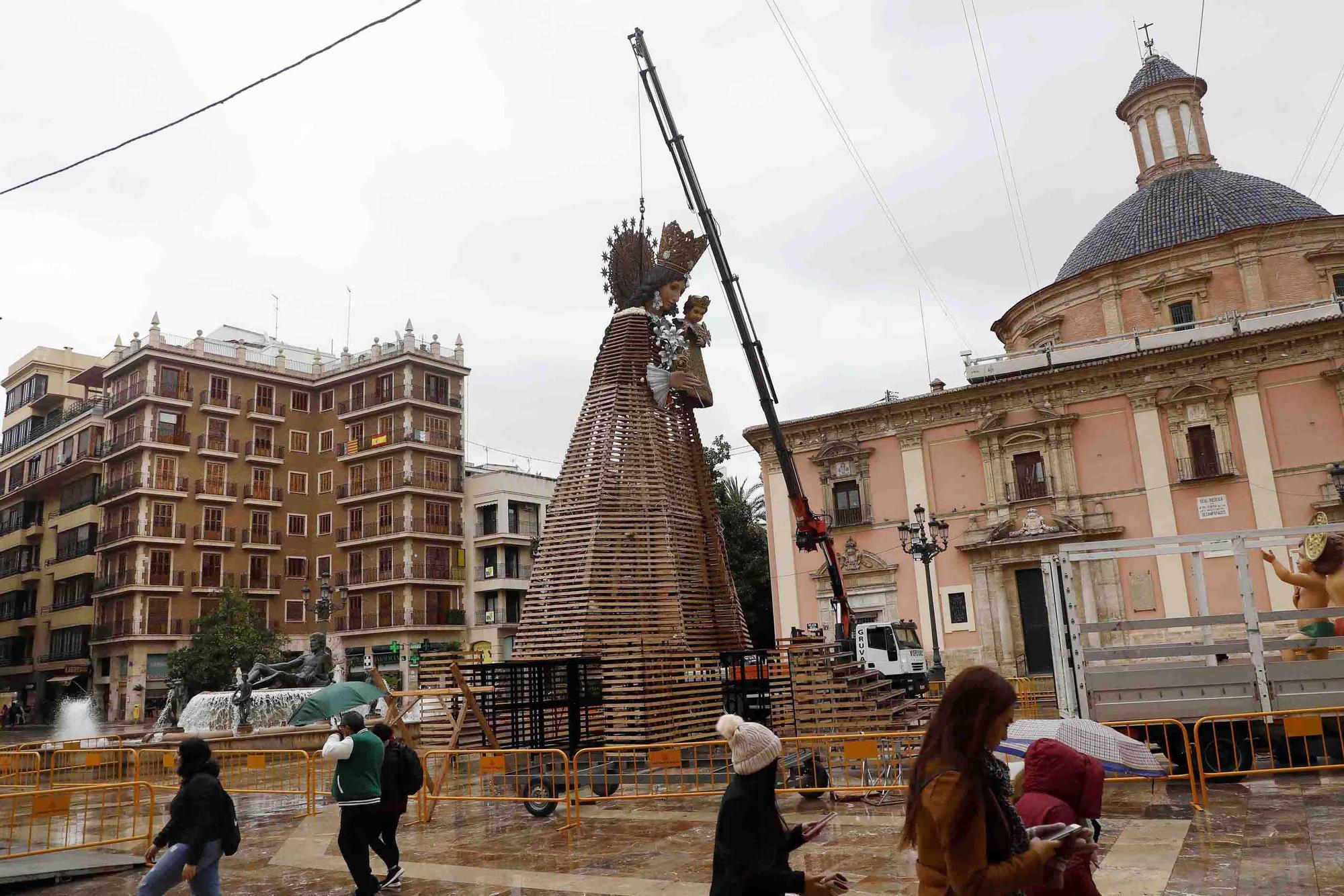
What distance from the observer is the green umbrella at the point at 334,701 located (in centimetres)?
1084

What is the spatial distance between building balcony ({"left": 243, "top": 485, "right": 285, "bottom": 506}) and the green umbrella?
118 feet

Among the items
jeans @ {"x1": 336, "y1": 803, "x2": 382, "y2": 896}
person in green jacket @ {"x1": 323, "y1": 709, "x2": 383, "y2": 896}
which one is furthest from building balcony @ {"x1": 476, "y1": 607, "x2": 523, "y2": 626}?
jeans @ {"x1": 336, "y1": 803, "x2": 382, "y2": 896}

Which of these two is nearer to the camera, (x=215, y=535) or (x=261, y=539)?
(x=215, y=535)

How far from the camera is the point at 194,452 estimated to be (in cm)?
4316

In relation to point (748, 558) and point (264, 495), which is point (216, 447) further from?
point (748, 558)

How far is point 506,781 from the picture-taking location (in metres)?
11.4

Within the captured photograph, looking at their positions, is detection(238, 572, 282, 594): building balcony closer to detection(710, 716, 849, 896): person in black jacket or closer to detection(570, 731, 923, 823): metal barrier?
detection(570, 731, 923, 823): metal barrier

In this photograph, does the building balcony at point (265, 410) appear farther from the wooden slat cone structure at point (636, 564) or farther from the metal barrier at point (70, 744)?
the wooden slat cone structure at point (636, 564)

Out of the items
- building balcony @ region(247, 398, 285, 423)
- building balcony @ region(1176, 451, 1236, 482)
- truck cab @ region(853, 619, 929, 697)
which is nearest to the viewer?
truck cab @ region(853, 619, 929, 697)

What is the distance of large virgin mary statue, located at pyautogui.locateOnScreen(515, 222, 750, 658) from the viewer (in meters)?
12.2

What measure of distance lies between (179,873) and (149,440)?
41.4m

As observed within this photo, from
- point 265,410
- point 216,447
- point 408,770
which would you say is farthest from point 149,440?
point 408,770

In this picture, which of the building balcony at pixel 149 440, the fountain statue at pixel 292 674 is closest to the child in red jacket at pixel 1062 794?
the fountain statue at pixel 292 674

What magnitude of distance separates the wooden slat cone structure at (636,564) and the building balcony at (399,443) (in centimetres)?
3188
